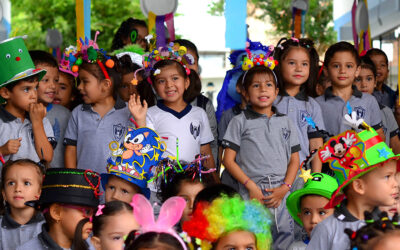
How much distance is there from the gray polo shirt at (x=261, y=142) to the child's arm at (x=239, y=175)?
0.20ft

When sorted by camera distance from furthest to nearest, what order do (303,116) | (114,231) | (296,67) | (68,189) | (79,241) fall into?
1. (296,67)
2. (303,116)
3. (68,189)
4. (79,241)
5. (114,231)

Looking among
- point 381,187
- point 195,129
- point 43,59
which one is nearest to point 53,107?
point 43,59

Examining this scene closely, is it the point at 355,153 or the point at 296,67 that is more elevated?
the point at 296,67

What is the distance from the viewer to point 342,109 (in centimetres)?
579

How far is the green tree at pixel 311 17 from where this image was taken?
1980 cm

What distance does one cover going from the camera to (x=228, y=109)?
5777 millimetres

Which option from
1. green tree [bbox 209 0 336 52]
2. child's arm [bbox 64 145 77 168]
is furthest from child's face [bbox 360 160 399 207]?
green tree [bbox 209 0 336 52]

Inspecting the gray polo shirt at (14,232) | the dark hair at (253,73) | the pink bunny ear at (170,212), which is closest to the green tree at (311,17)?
the dark hair at (253,73)

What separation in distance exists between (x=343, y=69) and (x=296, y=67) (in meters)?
0.52

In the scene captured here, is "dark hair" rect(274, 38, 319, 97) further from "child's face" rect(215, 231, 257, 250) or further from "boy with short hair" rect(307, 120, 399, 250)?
"child's face" rect(215, 231, 257, 250)

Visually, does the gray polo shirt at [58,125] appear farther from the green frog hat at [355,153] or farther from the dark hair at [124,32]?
the green frog hat at [355,153]

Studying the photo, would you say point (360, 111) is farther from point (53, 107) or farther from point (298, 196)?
point (53, 107)

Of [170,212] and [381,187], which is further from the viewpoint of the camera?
[381,187]

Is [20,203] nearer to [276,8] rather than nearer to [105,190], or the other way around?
[105,190]
